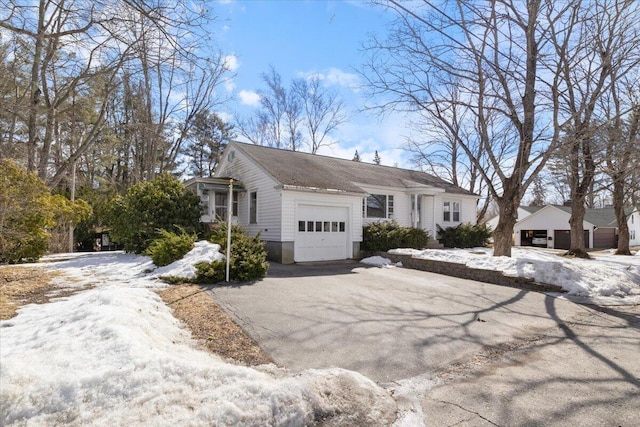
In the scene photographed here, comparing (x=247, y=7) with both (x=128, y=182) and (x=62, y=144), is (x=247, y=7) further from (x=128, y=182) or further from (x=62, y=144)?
(x=128, y=182)

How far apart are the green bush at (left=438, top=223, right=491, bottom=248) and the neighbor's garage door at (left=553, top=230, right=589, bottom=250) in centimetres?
1799

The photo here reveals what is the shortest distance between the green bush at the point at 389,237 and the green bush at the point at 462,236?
4.39 m

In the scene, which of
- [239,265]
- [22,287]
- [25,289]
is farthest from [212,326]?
[22,287]

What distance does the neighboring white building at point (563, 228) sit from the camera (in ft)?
104

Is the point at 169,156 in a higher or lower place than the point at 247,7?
higher

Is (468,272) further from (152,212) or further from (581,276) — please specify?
(152,212)

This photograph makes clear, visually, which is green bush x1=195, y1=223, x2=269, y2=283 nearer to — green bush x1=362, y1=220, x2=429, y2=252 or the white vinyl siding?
the white vinyl siding

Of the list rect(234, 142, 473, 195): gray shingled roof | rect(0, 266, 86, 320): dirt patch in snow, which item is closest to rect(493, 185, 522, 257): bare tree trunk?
rect(234, 142, 473, 195): gray shingled roof

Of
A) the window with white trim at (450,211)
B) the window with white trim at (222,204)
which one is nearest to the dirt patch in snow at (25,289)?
the window with white trim at (222,204)

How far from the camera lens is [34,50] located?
39.9 feet

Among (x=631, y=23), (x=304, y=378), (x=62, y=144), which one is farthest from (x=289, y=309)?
(x=62, y=144)

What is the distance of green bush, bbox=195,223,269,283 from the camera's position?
8094 millimetres

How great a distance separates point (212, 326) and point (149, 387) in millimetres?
2272

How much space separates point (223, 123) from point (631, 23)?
96.8 feet
